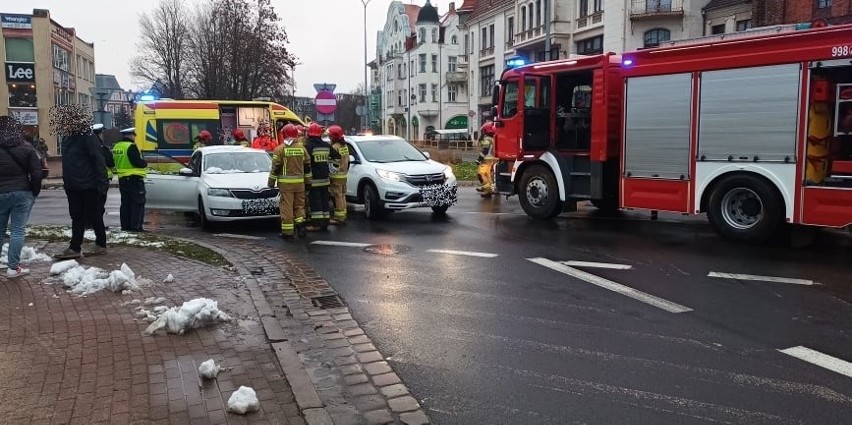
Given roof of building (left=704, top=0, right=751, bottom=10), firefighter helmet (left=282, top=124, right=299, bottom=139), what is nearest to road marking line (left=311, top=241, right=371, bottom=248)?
firefighter helmet (left=282, top=124, right=299, bottom=139)

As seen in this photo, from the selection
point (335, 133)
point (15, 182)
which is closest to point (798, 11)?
point (335, 133)

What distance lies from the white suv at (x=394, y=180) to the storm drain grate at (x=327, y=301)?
5.92 meters

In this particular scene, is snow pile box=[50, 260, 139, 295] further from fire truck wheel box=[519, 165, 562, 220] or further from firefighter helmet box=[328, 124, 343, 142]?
fire truck wheel box=[519, 165, 562, 220]

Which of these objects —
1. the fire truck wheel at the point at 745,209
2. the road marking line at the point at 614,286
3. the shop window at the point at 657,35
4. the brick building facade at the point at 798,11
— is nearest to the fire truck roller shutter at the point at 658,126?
the fire truck wheel at the point at 745,209

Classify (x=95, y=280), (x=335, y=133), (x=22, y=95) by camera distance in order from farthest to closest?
1. (x=22, y=95)
2. (x=335, y=133)
3. (x=95, y=280)

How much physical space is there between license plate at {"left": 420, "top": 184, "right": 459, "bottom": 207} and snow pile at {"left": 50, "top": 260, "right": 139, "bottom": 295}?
644cm

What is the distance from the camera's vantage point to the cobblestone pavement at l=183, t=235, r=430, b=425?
408cm

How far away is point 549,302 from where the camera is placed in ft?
21.7

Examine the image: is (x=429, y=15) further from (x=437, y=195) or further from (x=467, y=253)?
(x=467, y=253)

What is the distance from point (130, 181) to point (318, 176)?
3.11m

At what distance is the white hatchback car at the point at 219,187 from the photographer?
38.8 ft

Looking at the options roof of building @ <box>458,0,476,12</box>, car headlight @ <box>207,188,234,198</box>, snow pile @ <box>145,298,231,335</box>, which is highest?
roof of building @ <box>458,0,476,12</box>

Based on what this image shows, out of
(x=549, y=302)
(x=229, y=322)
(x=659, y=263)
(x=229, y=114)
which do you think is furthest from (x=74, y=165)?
(x=229, y=114)

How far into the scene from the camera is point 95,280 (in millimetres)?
6816
